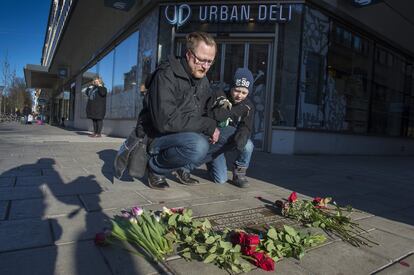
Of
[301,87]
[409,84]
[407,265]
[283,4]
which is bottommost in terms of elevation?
[407,265]

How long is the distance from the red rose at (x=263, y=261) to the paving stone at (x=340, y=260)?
222 millimetres

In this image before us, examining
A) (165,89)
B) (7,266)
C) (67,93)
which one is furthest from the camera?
(67,93)

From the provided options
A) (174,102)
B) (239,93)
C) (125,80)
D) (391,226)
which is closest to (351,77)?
(125,80)

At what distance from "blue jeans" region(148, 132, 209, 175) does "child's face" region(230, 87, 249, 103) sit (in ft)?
2.09

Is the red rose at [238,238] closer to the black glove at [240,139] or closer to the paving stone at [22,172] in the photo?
the black glove at [240,139]

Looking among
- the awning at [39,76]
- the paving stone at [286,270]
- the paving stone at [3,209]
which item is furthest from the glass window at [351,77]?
the awning at [39,76]

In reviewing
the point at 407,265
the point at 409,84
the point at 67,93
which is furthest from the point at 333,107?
the point at 67,93

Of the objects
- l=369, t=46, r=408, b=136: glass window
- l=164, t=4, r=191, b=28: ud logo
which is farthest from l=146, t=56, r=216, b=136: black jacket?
l=369, t=46, r=408, b=136: glass window

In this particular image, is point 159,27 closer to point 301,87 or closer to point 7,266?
point 301,87

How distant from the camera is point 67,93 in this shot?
103 ft

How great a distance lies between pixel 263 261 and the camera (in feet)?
5.95

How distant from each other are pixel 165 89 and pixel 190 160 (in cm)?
78

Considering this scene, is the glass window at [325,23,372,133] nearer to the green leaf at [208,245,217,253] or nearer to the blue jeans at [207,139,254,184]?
the blue jeans at [207,139,254,184]

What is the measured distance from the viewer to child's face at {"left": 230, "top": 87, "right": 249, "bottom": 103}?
374 cm
